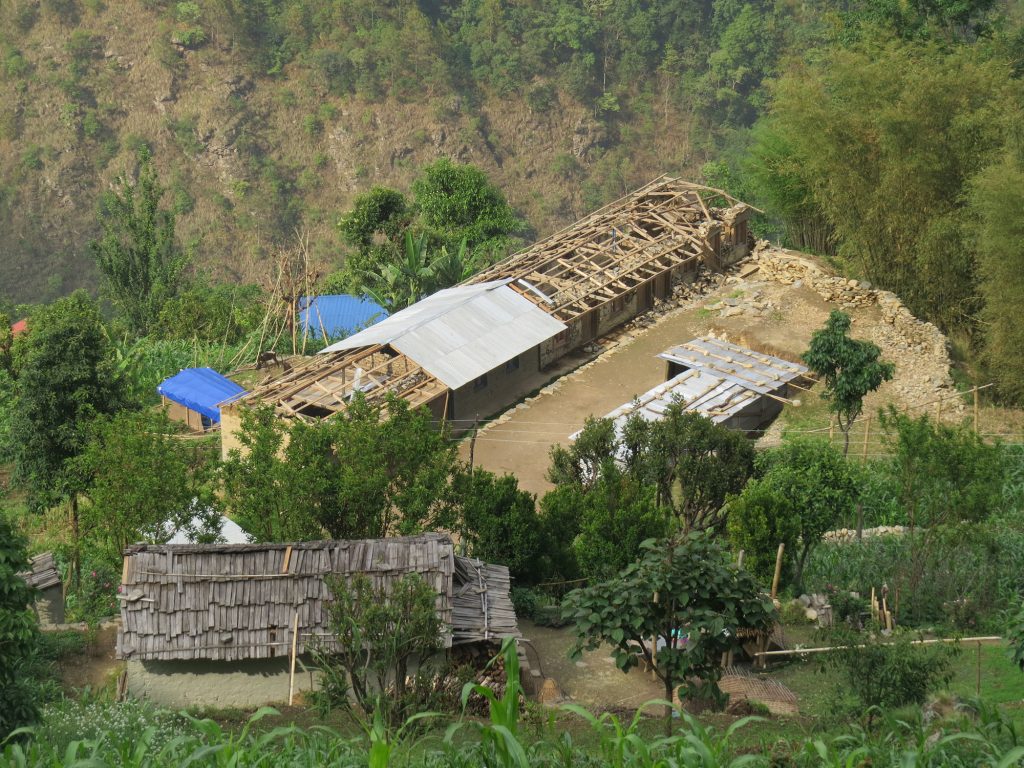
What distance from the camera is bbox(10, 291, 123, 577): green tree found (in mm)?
16219

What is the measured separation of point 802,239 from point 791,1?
112 ft

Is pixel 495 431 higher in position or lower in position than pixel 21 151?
→ lower

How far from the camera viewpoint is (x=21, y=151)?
56.5 metres

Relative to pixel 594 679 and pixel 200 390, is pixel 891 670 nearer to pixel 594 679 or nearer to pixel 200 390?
pixel 594 679

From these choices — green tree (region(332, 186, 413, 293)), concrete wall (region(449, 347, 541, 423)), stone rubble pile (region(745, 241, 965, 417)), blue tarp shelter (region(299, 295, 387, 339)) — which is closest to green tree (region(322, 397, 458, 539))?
concrete wall (region(449, 347, 541, 423))

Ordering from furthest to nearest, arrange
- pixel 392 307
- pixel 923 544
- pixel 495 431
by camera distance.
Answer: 1. pixel 392 307
2. pixel 495 431
3. pixel 923 544

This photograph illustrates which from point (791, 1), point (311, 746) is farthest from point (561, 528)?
point (791, 1)

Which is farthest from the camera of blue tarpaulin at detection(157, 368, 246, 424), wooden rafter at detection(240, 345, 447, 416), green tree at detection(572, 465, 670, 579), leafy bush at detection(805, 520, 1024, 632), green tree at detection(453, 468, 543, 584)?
blue tarpaulin at detection(157, 368, 246, 424)

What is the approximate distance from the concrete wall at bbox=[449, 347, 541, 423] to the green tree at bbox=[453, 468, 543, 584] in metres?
6.20

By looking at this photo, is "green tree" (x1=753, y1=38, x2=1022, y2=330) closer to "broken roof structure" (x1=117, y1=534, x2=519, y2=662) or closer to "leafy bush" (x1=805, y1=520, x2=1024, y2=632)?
"leafy bush" (x1=805, y1=520, x2=1024, y2=632)

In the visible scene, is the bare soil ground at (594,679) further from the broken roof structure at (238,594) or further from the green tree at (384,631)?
the green tree at (384,631)

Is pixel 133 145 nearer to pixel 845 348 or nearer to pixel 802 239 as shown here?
pixel 802 239

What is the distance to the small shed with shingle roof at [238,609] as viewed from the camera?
11.9 metres

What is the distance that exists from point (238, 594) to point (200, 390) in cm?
1180
